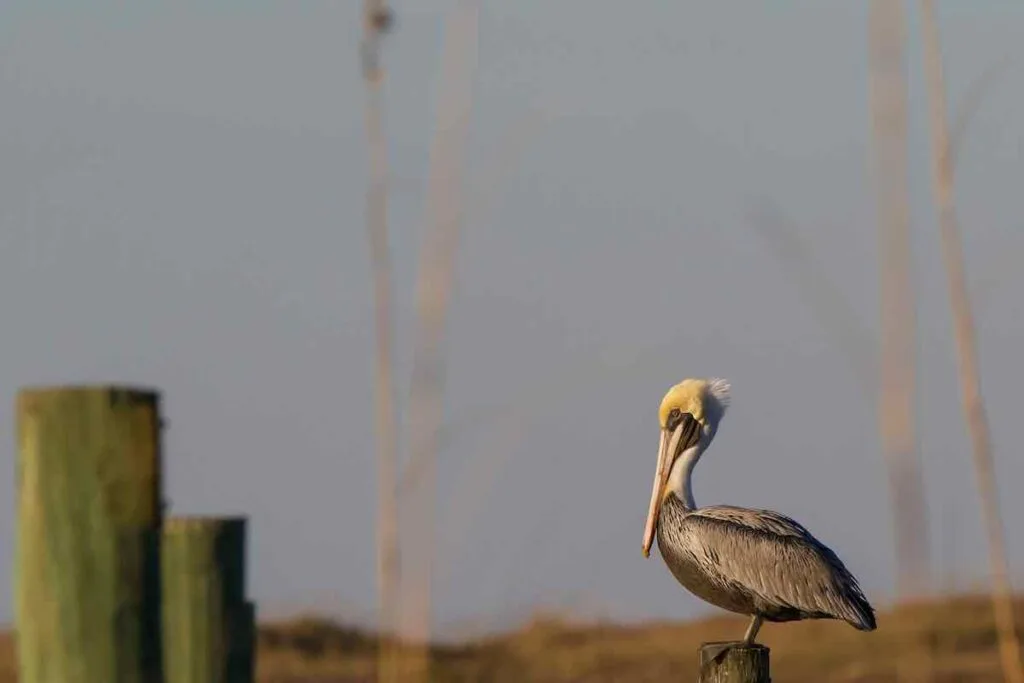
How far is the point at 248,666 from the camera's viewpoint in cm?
384

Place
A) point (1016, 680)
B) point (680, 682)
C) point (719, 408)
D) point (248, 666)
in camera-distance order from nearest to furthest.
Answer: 1. point (248, 666)
2. point (1016, 680)
3. point (719, 408)
4. point (680, 682)

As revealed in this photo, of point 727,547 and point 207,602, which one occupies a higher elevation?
point 727,547

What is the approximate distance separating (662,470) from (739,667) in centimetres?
191

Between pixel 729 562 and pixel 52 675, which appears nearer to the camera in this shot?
pixel 52 675

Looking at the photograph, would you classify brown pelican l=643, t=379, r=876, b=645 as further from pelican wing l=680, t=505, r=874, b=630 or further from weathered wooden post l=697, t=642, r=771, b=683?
weathered wooden post l=697, t=642, r=771, b=683

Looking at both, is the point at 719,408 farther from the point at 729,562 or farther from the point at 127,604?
the point at 127,604

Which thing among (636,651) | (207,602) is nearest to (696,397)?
(207,602)

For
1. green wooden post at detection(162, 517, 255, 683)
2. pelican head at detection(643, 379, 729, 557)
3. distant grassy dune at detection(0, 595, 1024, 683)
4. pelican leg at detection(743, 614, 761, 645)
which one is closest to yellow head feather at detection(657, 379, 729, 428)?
pelican head at detection(643, 379, 729, 557)

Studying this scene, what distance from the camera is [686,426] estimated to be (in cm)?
751

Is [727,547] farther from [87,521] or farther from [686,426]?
[87,521]

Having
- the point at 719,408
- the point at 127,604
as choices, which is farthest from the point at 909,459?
the point at 719,408

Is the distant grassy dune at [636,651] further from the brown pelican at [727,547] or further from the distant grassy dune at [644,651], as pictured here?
the brown pelican at [727,547]

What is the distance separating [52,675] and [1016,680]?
326 cm

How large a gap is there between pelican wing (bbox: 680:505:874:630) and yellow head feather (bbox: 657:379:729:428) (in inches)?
16.1
